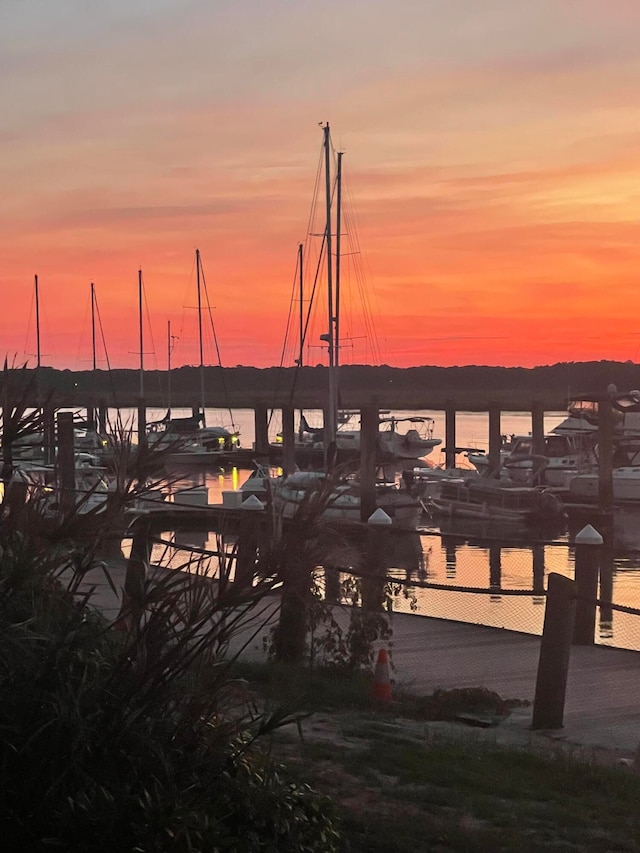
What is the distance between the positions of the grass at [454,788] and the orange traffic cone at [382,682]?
0.57 metres

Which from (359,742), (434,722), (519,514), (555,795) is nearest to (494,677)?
(434,722)

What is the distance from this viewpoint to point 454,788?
6.55 m

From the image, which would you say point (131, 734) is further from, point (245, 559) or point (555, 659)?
point (555, 659)

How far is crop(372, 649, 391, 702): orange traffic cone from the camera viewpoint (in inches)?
364

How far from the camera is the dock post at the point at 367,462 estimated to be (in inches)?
1294

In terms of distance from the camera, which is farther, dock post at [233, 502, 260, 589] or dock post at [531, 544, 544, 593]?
dock post at [531, 544, 544, 593]

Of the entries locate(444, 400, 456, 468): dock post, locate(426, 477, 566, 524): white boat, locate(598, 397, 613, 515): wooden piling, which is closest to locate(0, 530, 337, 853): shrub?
locate(598, 397, 613, 515): wooden piling

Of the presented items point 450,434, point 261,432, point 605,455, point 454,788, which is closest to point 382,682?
point 454,788

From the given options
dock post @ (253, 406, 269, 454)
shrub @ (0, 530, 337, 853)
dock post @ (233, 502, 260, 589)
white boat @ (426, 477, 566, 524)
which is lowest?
white boat @ (426, 477, 566, 524)

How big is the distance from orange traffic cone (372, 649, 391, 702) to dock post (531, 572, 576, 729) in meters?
1.22

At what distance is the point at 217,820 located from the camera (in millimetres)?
4738

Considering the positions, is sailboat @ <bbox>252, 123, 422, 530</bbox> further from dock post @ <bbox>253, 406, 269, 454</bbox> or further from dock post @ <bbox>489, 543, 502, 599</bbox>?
dock post @ <bbox>253, 406, 269, 454</bbox>

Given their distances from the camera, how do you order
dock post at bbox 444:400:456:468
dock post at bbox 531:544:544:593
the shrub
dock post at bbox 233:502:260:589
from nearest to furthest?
the shrub < dock post at bbox 233:502:260:589 < dock post at bbox 531:544:544:593 < dock post at bbox 444:400:456:468

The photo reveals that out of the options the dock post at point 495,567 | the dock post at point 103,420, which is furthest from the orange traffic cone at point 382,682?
the dock post at point 495,567
